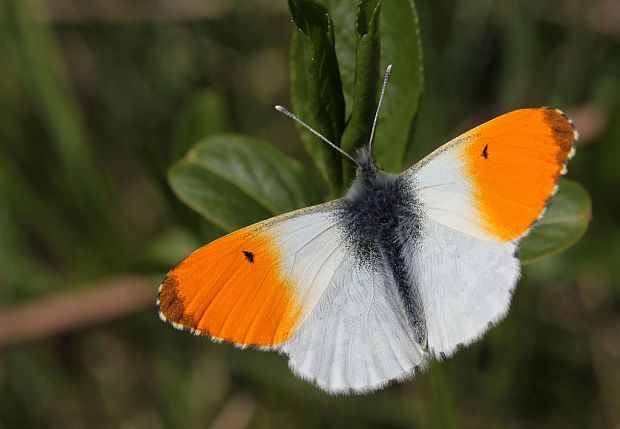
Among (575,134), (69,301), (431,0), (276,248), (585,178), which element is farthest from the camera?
(431,0)

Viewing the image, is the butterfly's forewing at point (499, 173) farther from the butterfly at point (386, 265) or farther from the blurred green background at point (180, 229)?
the blurred green background at point (180, 229)

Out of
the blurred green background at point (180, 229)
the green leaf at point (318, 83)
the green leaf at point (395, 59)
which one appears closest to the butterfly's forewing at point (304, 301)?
the green leaf at point (318, 83)

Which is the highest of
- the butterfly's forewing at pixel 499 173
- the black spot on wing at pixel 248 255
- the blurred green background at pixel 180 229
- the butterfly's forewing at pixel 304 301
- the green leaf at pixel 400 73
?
the green leaf at pixel 400 73

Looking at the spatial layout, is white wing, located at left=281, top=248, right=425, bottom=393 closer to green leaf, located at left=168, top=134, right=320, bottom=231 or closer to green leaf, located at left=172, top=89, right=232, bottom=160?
green leaf, located at left=168, top=134, right=320, bottom=231

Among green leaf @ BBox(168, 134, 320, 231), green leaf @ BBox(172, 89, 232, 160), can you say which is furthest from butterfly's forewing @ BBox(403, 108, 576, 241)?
green leaf @ BBox(172, 89, 232, 160)

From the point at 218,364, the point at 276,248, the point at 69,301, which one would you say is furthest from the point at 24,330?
the point at 276,248

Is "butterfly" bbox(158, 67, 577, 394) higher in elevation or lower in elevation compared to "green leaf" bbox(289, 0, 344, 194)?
lower

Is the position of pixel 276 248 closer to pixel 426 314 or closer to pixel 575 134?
pixel 426 314
